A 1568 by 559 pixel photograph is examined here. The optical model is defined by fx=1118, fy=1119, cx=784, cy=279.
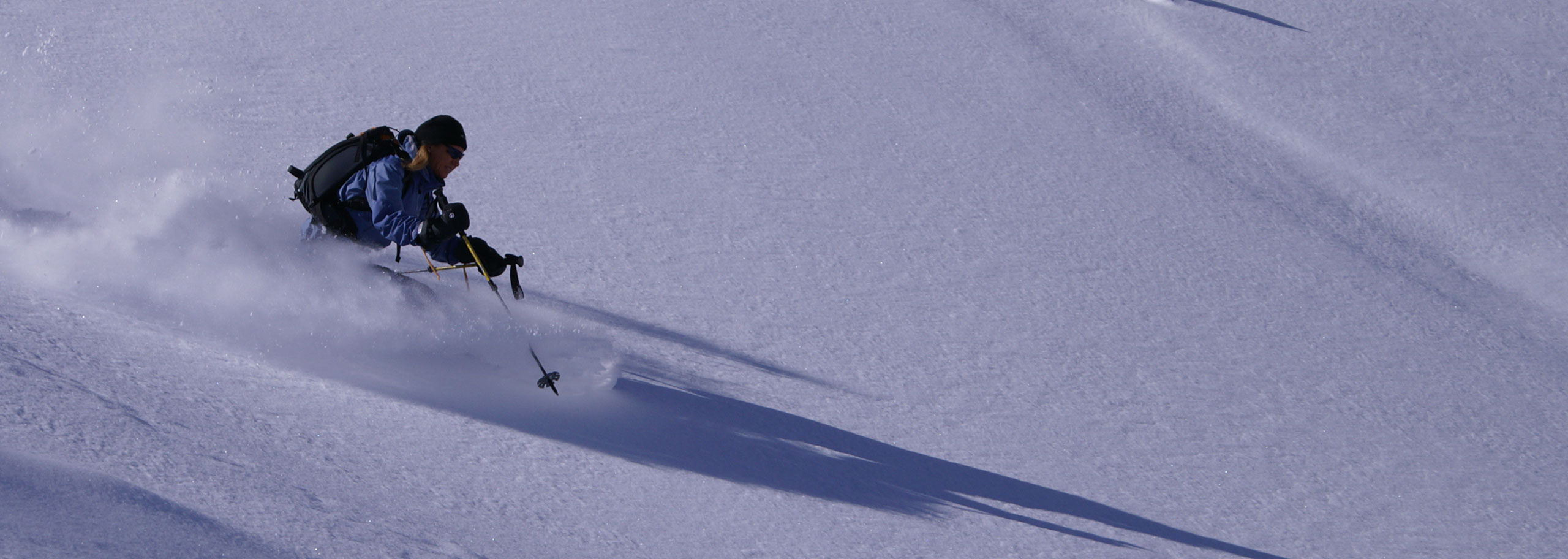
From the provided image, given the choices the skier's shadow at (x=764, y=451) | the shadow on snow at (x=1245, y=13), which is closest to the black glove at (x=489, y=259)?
the skier's shadow at (x=764, y=451)

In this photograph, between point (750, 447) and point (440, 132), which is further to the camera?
point (750, 447)

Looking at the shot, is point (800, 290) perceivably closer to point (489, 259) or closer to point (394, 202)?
point (489, 259)

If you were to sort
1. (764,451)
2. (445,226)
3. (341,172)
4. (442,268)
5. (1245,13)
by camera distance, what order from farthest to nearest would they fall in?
(1245,13) → (442,268) → (764,451) → (341,172) → (445,226)

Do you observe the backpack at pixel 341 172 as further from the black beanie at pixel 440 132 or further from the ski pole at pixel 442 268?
A: the ski pole at pixel 442 268

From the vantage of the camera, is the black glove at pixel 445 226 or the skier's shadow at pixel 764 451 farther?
the skier's shadow at pixel 764 451

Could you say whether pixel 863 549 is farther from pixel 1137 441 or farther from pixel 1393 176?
pixel 1393 176

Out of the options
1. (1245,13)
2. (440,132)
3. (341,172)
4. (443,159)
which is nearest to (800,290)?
(443,159)

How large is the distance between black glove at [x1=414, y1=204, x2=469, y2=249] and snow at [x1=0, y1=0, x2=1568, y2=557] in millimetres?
734

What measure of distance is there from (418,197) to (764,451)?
198cm

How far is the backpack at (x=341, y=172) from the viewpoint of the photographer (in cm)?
506

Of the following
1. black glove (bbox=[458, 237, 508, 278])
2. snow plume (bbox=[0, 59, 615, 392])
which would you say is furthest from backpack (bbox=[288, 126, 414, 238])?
black glove (bbox=[458, 237, 508, 278])

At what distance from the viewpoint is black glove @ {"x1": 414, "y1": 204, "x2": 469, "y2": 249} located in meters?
4.78

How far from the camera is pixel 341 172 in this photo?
5070 mm

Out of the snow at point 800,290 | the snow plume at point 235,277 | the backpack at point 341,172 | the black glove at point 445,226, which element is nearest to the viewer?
the snow at point 800,290
